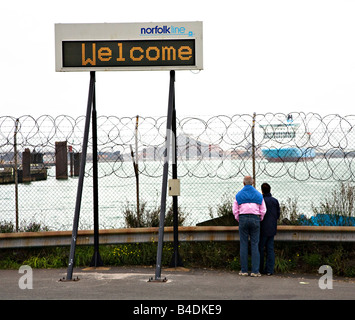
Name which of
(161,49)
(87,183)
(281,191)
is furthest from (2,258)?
(87,183)

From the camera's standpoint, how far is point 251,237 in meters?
11.2

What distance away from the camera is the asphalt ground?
9148 mm

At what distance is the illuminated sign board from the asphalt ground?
376 cm

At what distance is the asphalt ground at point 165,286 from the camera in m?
9.15

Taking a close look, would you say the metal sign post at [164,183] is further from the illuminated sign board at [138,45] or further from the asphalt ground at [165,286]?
the illuminated sign board at [138,45]

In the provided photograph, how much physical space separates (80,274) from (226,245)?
3100 mm

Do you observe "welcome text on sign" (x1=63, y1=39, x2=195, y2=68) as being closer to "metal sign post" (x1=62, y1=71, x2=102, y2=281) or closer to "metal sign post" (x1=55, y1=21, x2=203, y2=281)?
"metal sign post" (x1=55, y1=21, x2=203, y2=281)

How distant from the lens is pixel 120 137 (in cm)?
1361

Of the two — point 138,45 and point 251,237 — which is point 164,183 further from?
point 138,45

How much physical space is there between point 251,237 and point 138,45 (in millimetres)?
4057

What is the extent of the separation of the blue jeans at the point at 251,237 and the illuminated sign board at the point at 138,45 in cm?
289

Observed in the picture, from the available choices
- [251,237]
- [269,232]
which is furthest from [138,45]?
[269,232]

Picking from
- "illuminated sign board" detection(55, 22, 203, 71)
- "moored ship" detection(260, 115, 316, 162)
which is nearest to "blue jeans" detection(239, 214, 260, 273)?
"moored ship" detection(260, 115, 316, 162)
